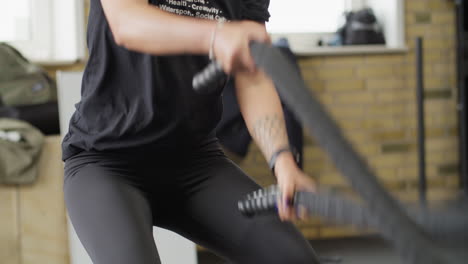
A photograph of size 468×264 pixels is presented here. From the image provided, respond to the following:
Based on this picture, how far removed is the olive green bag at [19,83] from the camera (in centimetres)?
264

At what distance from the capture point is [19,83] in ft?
8.70

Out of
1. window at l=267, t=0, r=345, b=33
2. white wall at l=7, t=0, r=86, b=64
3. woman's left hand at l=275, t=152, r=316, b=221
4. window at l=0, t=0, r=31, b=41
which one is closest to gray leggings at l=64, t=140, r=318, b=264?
woman's left hand at l=275, t=152, r=316, b=221

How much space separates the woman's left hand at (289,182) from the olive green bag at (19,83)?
1900mm

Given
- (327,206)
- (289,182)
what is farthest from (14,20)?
(327,206)

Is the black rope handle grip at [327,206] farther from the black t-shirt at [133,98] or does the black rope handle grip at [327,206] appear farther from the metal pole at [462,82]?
the metal pole at [462,82]

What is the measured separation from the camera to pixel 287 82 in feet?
1.91

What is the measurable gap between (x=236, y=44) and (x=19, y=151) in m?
1.99

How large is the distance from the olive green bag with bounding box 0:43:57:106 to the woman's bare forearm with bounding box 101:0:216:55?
6.56ft

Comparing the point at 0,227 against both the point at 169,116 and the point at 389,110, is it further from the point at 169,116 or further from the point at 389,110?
the point at 389,110

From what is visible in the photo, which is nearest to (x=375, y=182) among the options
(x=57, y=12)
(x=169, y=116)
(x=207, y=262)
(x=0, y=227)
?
(x=169, y=116)

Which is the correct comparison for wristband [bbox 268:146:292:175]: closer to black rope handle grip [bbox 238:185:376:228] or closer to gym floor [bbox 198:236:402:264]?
black rope handle grip [bbox 238:185:376:228]

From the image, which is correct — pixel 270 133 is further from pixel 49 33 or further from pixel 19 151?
pixel 49 33

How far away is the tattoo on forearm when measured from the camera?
1077 mm

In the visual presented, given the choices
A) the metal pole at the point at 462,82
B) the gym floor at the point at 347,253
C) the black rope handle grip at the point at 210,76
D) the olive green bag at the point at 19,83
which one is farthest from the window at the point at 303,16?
the black rope handle grip at the point at 210,76
